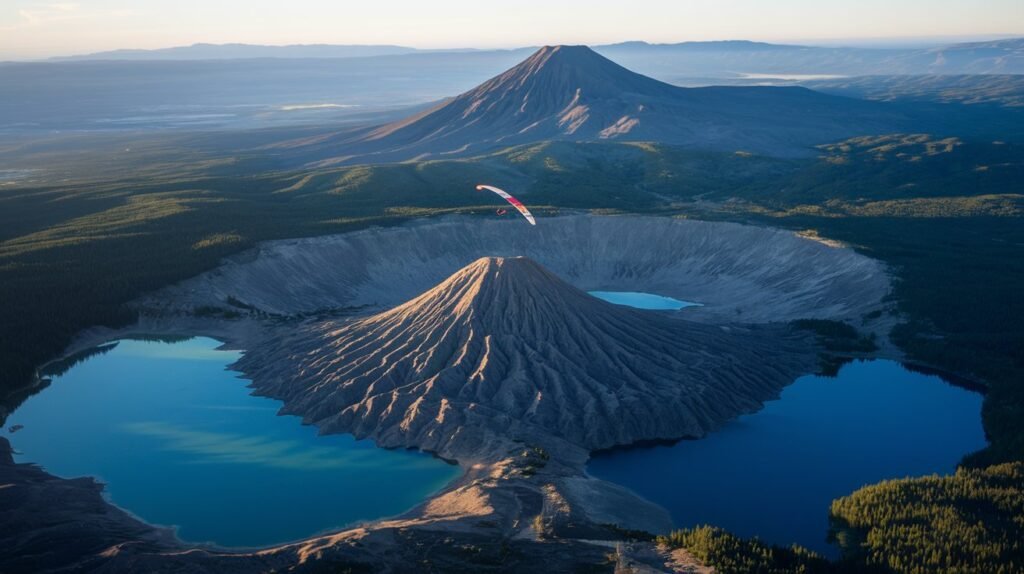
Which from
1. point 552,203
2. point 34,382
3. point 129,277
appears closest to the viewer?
point 34,382

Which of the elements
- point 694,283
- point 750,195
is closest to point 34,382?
point 694,283

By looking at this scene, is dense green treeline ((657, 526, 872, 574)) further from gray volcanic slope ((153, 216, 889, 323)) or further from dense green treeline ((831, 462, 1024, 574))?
gray volcanic slope ((153, 216, 889, 323))

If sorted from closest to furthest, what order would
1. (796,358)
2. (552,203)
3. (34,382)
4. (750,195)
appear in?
(34,382)
(796,358)
(552,203)
(750,195)

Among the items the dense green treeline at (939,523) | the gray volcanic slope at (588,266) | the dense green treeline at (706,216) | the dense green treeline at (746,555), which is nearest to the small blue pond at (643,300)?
the gray volcanic slope at (588,266)

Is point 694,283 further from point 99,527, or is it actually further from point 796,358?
point 99,527

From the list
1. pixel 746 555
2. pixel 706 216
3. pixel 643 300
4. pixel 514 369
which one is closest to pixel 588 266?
pixel 643 300

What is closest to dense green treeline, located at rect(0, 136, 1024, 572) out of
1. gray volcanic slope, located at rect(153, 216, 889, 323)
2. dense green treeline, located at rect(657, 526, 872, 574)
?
dense green treeline, located at rect(657, 526, 872, 574)

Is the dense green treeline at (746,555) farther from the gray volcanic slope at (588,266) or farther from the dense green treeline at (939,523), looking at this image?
the gray volcanic slope at (588,266)
